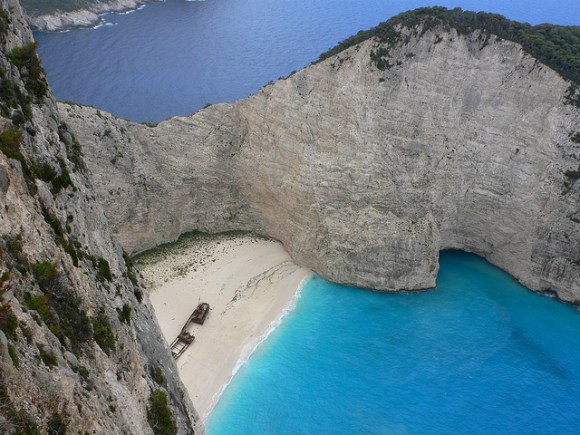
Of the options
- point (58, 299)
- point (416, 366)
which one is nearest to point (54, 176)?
point (58, 299)

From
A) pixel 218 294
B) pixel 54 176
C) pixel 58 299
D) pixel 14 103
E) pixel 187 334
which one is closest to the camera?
pixel 58 299

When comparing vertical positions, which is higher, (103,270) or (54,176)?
(54,176)

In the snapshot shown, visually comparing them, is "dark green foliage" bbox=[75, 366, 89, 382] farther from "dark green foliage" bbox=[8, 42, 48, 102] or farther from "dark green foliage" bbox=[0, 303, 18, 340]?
"dark green foliage" bbox=[8, 42, 48, 102]

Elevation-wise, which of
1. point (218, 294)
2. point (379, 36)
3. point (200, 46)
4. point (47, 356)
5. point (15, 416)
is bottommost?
point (218, 294)

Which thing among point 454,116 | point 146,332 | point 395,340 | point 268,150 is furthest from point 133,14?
point 146,332

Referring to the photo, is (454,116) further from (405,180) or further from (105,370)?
(105,370)

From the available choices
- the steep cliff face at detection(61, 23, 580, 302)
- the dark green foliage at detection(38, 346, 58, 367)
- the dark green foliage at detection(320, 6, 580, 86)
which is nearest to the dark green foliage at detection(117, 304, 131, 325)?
the dark green foliage at detection(38, 346, 58, 367)

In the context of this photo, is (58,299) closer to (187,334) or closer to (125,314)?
(125,314)
